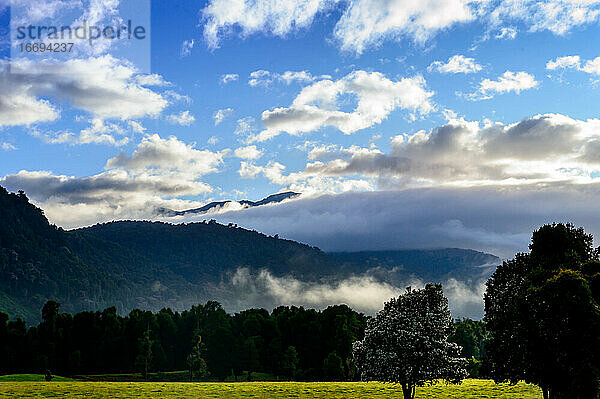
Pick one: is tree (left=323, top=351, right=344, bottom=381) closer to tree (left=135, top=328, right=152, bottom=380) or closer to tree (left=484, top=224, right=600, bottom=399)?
tree (left=135, top=328, right=152, bottom=380)

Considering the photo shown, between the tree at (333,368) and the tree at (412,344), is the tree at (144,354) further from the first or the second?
the tree at (412,344)

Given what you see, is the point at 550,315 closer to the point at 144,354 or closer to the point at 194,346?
the point at 194,346

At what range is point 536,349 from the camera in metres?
48.9

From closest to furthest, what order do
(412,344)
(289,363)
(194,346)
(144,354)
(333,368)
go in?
(412,344)
(289,363)
(333,368)
(144,354)
(194,346)

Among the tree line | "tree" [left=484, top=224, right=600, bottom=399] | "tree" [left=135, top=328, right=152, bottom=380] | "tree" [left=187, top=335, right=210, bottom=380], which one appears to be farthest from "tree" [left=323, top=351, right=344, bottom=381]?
"tree" [left=484, top=224, right=600, bottom=399]

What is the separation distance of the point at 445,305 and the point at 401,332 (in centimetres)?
729

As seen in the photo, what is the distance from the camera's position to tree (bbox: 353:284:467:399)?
56.5 m

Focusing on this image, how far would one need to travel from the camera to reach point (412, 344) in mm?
56469

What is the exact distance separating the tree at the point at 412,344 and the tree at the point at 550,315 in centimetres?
487

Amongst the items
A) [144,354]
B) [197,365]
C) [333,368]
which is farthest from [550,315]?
[144,354]

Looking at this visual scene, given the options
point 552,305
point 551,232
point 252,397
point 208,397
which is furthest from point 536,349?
point 208,397

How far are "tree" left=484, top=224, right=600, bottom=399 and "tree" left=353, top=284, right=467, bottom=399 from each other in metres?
4.87

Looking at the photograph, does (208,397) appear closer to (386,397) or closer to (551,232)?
(386,397)

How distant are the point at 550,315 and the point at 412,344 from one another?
601 inches
